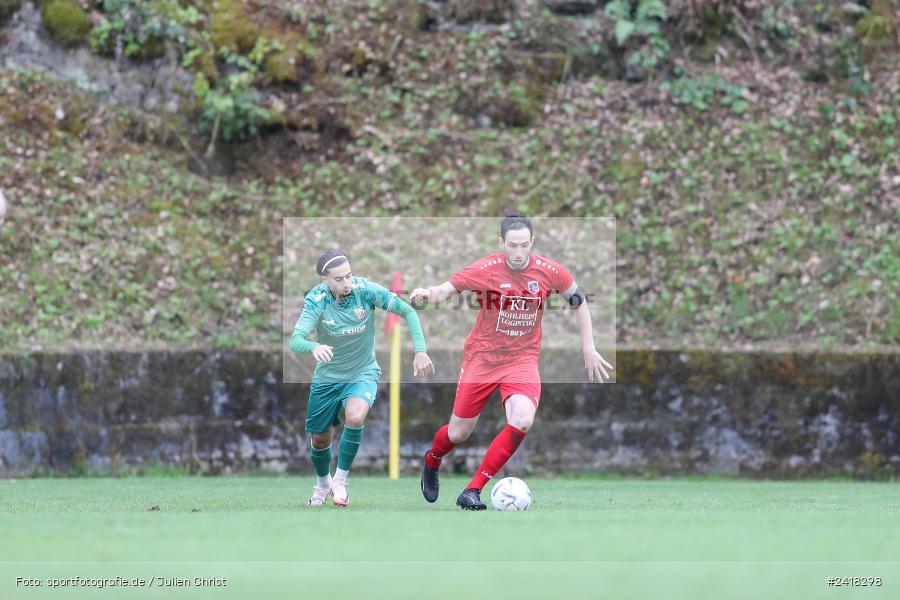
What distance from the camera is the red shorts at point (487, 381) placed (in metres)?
9.29

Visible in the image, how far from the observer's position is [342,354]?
9750mm

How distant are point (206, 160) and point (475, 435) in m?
5.96

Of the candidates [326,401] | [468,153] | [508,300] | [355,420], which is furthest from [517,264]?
[468,153]

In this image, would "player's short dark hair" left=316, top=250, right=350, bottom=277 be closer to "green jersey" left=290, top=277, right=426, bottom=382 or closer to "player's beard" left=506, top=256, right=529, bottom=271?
"green jersey" left=290, top=277, right=426, bottom=382

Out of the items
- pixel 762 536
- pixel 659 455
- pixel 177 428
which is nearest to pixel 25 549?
pixel 762 536

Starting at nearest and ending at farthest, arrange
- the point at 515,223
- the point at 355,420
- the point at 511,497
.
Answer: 1. the point at 511,497
2. the point at 515,223
3. the point at 355,420

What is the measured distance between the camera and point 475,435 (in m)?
14.4

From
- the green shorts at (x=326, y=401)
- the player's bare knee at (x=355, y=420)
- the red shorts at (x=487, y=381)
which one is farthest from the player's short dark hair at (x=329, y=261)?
the red shorts at (x=487, y=381)

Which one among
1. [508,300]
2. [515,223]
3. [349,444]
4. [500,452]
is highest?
[515,223]

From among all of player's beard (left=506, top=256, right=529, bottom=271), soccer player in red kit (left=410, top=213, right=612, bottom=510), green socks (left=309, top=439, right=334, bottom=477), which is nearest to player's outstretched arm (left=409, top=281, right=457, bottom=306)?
soccer player in red kit (left=410, top=213, right=612, bottom=510)

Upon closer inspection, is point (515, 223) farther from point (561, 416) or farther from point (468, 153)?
point (468, 153)

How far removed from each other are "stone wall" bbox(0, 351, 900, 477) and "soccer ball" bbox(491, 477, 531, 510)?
554 centimetres

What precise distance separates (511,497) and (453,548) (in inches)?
111

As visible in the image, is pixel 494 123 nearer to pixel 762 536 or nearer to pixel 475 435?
pixel 475 435
